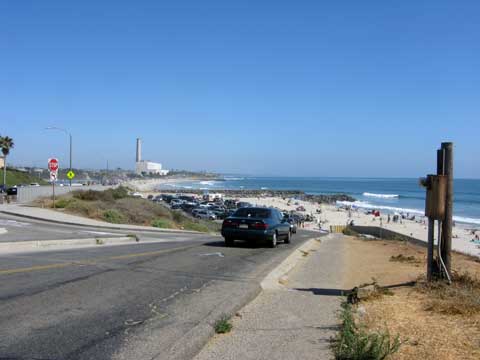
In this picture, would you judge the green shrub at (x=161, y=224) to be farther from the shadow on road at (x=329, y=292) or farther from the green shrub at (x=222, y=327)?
the green shrub at (x=222, y=327)

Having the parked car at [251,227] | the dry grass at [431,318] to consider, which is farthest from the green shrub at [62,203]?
the dry grass at [431,318]

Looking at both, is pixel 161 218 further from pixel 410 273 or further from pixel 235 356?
pixel 235 356

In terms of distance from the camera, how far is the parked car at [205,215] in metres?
64.9

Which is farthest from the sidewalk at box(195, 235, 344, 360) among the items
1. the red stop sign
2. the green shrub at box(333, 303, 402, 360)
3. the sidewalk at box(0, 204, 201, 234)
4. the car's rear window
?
the red stop sign

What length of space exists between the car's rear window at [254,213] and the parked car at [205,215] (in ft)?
149

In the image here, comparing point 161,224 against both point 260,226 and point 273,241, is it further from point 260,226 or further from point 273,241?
point 260,226

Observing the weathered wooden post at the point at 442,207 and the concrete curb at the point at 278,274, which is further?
the concrete curb at the point at 278,274

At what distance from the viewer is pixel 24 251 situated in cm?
1404

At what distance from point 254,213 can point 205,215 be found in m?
47.2

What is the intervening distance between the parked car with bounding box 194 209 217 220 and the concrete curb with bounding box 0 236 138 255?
45381 mm

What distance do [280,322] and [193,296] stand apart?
2.06 m

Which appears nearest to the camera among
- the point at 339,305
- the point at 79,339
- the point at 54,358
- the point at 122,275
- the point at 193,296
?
the point at 54,358

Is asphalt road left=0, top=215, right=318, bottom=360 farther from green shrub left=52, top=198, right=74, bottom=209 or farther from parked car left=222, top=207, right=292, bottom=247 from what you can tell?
green shrub left=52, top=198, right=74, bottom=209

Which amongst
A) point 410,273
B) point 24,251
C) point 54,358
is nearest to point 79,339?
point 54,358
